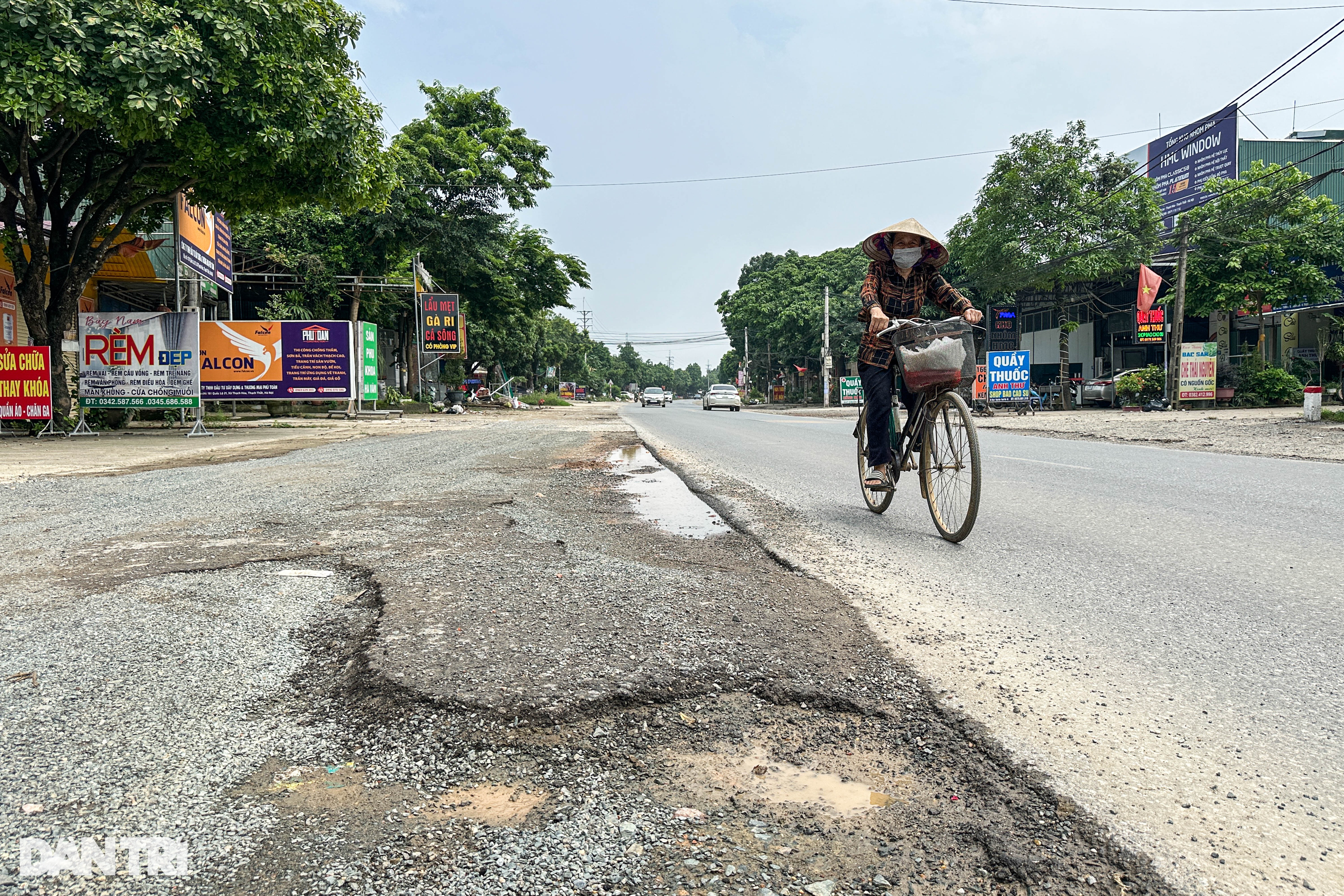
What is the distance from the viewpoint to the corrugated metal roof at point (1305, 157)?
34.0 meters

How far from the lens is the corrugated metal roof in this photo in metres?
34.0

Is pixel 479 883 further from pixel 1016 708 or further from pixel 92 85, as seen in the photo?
pixel 92 85

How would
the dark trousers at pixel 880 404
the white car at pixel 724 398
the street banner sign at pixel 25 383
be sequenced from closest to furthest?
1. the dark trousers at pixel 880 404
2. the street banner sign at pixel 25 383
3. the white car at pixel 724 398

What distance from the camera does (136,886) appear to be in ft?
4.67

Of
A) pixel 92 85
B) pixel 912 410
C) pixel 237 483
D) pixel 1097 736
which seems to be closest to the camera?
pixel 1097 736

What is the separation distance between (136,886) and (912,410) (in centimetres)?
447

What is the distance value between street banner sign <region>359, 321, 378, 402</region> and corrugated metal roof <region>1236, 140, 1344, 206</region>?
3550 centimetres

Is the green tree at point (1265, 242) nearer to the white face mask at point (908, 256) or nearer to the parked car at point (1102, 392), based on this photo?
the parked car at point (1102, 392)

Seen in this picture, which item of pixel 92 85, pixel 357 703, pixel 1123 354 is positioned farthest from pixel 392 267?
pixel 1123 354

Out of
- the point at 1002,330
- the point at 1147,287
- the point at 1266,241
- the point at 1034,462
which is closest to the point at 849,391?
the point at 1002,330

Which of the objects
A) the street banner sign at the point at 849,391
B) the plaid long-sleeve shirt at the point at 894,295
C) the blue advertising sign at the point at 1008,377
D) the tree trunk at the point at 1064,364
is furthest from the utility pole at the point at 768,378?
the plaid long-sleeve shirt at the point at 894,295

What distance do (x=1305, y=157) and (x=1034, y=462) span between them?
125 ft

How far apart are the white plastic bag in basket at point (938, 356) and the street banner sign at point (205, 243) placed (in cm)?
1421

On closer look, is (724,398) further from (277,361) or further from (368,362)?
(277,361)
